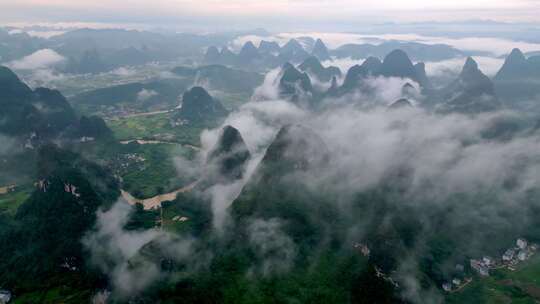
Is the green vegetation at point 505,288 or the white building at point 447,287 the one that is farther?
the white building at point 447,287

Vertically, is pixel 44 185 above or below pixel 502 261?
above

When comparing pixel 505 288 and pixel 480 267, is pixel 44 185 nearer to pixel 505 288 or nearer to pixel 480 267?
pixel 480 267

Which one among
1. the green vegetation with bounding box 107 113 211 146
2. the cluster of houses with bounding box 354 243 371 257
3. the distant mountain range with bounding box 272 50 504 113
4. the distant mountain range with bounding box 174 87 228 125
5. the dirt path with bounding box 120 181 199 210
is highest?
the distant mountain range with bounding box 272 50 504 113

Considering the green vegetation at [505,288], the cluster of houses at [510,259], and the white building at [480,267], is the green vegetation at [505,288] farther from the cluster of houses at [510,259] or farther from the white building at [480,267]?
the cluster of houses at [510,259]

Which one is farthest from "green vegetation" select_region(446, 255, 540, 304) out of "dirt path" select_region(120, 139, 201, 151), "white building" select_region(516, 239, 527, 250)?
"dirt path" select_region(120, 139, 201, 151)

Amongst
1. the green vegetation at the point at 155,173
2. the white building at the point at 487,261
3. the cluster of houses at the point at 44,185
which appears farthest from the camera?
the green vegetation at the point at 155,173

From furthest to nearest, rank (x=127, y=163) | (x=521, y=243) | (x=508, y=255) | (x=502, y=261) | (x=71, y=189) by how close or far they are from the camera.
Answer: (x=127, y=163), (x=71, y=189), (x=521, y=243), (x=508, y=255), (x=502, y=261)

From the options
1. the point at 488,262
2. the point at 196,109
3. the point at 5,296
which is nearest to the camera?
the point at 5,296

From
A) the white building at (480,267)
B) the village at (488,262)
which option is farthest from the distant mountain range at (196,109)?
the white building at (480,267)

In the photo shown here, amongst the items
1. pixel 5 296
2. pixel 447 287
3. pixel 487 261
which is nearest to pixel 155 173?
pixel 5 296

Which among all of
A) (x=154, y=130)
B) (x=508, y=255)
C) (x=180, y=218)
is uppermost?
(x=154, y=130)

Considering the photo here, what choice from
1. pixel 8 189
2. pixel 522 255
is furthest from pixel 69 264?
pixel 522 255

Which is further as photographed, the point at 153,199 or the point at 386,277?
the point at 153,199

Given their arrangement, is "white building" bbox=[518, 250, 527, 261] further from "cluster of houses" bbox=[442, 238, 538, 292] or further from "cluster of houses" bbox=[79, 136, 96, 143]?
"cluster of houses" bbox=[79, 136, 96, 143]
